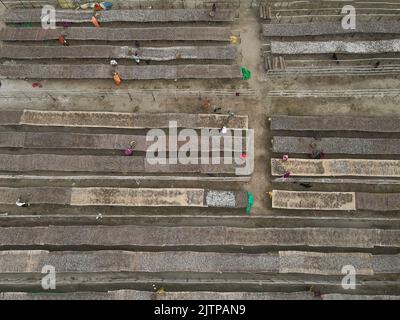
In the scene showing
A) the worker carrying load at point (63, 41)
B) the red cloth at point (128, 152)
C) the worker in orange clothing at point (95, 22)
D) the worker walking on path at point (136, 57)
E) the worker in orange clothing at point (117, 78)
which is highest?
the worker in orange clothing at point (95, 22)

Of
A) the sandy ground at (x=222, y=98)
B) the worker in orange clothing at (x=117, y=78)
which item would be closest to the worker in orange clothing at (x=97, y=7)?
the sandy ground at (x=222, y=98)

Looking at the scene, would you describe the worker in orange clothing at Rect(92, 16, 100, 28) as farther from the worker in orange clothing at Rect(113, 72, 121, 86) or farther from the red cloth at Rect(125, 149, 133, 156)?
the red cloth at Rect(125, 149, 133, 156)

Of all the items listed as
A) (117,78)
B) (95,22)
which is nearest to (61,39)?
(95,22)

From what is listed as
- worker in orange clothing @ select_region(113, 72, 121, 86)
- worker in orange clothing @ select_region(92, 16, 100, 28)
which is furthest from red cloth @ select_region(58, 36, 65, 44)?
worker in orange clothing @ select_region(113, 72, 121, 86)

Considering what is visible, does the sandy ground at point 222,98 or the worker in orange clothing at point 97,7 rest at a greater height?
the worker in orange clothing at point 97,7

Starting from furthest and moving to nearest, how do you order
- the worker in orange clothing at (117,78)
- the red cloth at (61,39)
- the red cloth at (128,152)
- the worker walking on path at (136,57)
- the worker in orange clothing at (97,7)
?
the worker in orange clothing at (97,7) < the red cloth at (61,39) < the worker walking on path at (136,57) < the worker in orange clothing at (117,78) < the red cloth at (128,152)

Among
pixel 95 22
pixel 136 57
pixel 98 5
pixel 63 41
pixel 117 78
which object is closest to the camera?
pixel 117 78

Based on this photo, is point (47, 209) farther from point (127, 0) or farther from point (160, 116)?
point (127, 0)

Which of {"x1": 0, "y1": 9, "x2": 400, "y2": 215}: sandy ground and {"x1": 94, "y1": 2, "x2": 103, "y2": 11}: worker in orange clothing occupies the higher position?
{"x1": 94, "y1": 2, "x2": 103, "y2": 11}: worker in orange clothing

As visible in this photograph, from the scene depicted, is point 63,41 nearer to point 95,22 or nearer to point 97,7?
point 95,22

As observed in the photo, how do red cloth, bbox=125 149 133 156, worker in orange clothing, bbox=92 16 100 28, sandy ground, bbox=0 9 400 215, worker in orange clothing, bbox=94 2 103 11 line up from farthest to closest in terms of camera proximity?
1. worker in orange clothing, bbox=94 2 103 11
2. worker in orange clothing, bbox=92 16 100 28
3. sandy ground, bbox=0 9 400 215
4. red cloth, bbox=125 149 133 156

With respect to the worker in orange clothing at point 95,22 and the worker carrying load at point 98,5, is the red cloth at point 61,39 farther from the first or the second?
the worker carrying load at point 98,5
